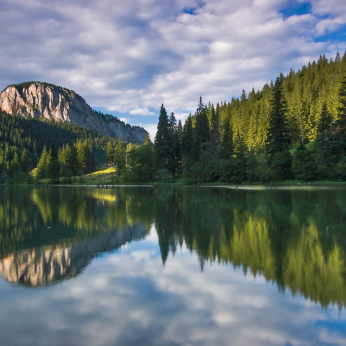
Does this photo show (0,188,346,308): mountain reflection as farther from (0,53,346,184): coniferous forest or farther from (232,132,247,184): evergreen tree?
(232,132,247,184): evergreen tree

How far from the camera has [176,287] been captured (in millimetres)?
7426

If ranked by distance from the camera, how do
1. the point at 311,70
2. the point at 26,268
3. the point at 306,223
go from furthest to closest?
the point at 311,70, the point at 306,223, the point at 26,268

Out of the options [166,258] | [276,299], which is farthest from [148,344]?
[166,258]

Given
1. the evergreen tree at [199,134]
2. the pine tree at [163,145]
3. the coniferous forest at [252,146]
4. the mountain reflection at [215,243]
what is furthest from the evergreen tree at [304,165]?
the mountain reflection at [215,243]

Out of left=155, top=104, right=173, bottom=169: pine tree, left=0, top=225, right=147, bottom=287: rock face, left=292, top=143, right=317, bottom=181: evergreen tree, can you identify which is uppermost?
left=155, top=104, right=173, bottom=169: pine tree

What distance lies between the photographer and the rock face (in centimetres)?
824

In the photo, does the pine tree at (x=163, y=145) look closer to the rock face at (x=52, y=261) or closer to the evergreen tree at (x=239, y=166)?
the evergreen tree at (x=239, y=166)

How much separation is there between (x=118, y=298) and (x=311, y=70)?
141 m

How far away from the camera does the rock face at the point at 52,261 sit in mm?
8242

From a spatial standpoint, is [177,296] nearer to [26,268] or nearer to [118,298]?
[118,298]

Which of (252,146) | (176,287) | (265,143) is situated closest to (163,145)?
(252,146)

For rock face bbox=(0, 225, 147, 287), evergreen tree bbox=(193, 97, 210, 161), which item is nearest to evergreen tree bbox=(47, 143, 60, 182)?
evergreen tree bbox=(193, 97, 210, 161)

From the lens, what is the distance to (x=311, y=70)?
124 metres

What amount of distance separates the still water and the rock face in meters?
0.03
